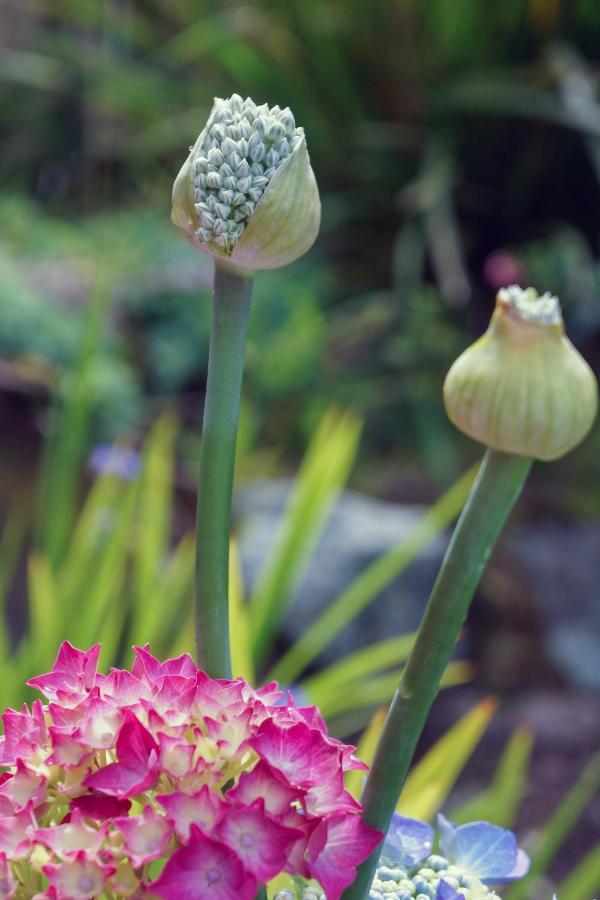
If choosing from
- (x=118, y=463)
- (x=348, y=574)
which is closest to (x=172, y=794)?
(x=118, y=463)

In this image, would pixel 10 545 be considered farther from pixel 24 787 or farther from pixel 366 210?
pixel 24 787

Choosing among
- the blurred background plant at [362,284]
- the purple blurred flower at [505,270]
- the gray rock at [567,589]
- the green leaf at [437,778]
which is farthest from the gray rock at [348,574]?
the green leaf at [437,778]

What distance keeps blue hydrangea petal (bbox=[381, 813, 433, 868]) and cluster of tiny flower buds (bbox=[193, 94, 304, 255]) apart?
18cm

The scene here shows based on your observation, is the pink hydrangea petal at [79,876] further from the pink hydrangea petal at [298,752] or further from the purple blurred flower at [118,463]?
the purple blurred flower at [118,463]

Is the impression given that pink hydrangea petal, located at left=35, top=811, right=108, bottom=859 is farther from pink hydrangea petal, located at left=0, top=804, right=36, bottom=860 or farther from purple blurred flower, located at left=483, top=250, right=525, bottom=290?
purple blurred flower, located at left=483, top=250, right=525, bottom=290

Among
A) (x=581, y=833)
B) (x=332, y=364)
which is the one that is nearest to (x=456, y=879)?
(x=581, y=833)

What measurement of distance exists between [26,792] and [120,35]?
122 inches

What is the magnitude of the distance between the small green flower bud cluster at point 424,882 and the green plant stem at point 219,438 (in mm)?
95

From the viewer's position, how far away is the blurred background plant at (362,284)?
6.00 ft

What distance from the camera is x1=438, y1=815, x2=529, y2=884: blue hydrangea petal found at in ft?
1.09

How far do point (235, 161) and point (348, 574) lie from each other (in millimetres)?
1549

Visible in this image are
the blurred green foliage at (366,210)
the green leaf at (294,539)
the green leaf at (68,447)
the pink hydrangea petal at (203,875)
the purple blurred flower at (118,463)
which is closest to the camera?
the pink hydrangea petal at (203,875)

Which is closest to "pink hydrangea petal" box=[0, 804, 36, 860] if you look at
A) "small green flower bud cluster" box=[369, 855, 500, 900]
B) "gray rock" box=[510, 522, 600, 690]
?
"small green flower bud cluster" box=[369, 855, 500, 900]

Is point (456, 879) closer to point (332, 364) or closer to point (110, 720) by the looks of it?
point (110, 720)
